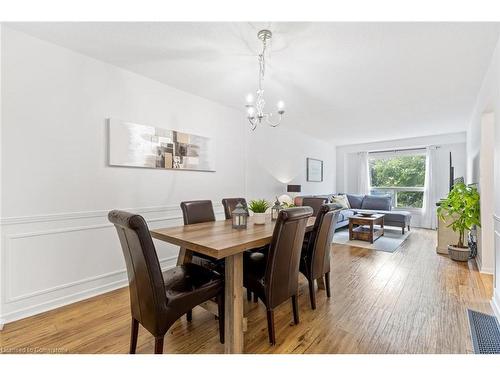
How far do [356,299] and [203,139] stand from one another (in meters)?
2.75

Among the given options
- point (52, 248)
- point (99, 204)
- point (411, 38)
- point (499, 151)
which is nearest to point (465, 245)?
point (499, 151)

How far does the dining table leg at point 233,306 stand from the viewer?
1555 mm

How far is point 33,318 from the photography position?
206 centimetres

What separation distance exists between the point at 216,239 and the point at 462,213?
3592mm

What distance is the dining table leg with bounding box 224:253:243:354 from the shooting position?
1.55 m

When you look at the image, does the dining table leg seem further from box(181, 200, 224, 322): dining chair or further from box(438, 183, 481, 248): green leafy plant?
box(438, 183, 481, 248): green leafy plant

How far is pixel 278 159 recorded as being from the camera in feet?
17.3

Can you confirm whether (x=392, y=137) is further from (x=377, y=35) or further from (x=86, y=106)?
(x=86, y=106)

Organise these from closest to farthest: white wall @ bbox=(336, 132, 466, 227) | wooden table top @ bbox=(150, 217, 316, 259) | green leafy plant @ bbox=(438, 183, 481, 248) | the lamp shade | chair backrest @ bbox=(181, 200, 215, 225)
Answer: wooden table top @ bbox=(150, 217, 316, 259) < chair backrest @ bbox=(181, 200, 215, 225) < green leafy plant @ bbox=(438, 183, 481, 248) < the lamp shade < white wall @ bbox=(336, 132, 466, 227)

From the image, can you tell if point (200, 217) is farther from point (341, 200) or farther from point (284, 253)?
point (341, 200)

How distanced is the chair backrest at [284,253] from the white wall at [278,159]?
2671mm

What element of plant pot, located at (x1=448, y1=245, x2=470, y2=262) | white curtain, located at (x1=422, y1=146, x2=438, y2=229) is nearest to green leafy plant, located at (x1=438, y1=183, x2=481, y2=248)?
plant pot, located at (x1=448, y1=245, x2=470, y2=262)

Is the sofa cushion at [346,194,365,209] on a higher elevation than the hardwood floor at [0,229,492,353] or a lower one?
higher

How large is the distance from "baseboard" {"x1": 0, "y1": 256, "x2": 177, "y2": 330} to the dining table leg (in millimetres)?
1694
